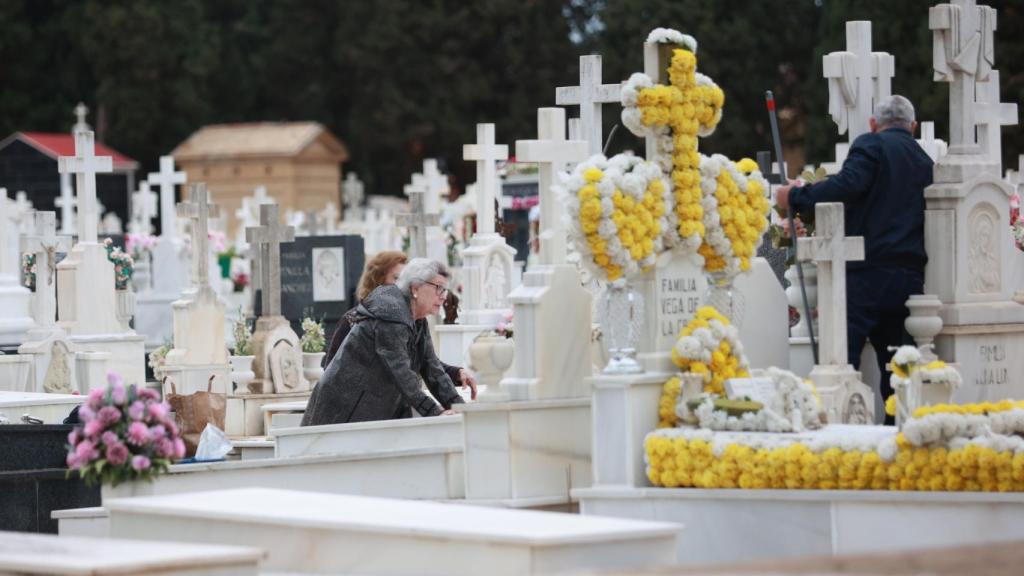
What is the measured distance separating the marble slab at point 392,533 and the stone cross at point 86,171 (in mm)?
9727

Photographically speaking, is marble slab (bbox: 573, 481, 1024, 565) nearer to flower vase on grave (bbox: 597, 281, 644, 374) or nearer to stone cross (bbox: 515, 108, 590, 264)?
flower vase on grave (bbox: 597, 281, 644, 374)

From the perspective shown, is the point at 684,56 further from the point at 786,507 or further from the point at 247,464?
the point at 247,464

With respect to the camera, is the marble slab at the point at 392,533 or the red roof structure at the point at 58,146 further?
the red roof structure at the point at 58,146

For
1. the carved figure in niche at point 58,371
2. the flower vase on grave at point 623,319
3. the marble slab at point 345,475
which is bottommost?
the marble slab at point 345,475

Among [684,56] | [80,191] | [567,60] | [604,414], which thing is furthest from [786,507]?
[567,60]

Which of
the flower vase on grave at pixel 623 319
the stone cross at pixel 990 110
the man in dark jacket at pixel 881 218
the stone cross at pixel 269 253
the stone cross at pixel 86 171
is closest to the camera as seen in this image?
the flower vase on grave at pixel 623 319

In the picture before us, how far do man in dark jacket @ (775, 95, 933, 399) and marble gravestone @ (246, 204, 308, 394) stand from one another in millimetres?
5223

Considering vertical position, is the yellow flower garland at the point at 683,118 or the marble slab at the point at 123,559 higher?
the yellow flower garland at the point at 683,118

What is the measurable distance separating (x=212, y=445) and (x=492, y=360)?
2.24 m

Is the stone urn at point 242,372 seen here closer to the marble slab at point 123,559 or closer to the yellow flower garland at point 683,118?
the yellow flower garland at point 683,118

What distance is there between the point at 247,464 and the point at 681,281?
96.1 inches

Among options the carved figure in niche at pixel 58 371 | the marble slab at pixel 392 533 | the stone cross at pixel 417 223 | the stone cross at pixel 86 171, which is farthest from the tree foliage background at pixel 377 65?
the marble slab at pixel 392 533

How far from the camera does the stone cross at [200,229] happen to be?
1798cm

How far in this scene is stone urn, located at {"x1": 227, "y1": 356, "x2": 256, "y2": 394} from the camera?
51.0 feet
